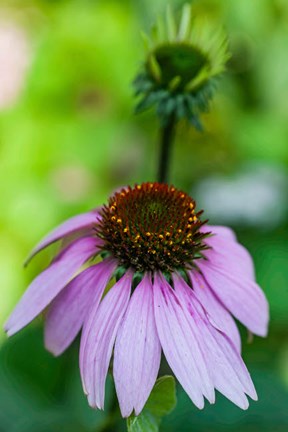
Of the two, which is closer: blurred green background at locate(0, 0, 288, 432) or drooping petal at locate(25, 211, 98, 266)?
drooping petal at locate(25, 211, 98, 266)

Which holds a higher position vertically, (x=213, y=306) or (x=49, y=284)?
(x=49, y=284)

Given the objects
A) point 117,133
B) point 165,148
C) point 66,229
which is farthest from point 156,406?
point 117,133

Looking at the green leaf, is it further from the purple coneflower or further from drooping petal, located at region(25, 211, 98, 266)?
drooping petal, located at region(25, 211, 98, 266)

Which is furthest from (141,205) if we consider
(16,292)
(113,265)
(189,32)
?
(16,292)

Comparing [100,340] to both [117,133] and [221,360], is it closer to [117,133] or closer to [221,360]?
[221,360]

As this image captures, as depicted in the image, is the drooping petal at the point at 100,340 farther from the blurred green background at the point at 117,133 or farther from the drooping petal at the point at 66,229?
the blurred green background at the point at 117,133

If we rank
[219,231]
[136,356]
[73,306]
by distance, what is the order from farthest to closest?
1. [219,231]
2. [73,306]
3. [136,356]

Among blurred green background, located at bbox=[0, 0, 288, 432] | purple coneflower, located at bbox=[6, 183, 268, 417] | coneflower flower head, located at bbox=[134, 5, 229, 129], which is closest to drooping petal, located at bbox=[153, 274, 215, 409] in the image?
purple coneflower, located at bbox=[6, 183, 268, 417]

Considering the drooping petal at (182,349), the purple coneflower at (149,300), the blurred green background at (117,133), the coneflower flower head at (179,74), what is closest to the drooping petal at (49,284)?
the purple coneflower at (149,300)
